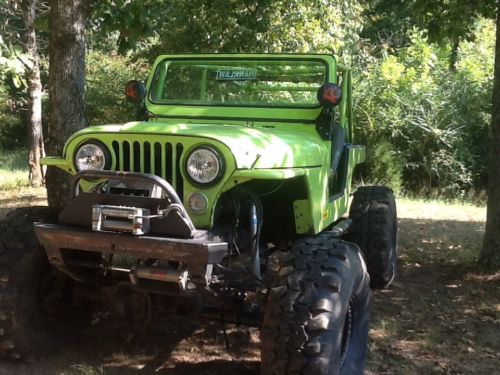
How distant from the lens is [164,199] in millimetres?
2969

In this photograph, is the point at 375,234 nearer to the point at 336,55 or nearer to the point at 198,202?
the point at 198,202

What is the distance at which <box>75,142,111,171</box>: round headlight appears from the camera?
3293mm

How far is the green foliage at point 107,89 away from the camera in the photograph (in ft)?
57.9

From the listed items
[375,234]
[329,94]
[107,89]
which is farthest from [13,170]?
[329,94]

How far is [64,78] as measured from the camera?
618cm

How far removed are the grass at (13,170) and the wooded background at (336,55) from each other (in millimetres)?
454

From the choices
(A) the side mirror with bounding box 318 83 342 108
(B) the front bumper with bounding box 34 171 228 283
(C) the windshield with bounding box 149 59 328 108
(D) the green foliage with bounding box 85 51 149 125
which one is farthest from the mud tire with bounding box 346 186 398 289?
(D) the green foliage with bounding box 85 51 149 125

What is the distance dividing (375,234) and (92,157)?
8.90 feet

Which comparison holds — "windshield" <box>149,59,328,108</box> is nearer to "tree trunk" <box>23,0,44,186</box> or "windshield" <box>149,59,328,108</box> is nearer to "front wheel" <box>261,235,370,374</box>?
"front wheel" <box>261,235,370,374</box>

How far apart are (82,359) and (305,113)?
2163 mm

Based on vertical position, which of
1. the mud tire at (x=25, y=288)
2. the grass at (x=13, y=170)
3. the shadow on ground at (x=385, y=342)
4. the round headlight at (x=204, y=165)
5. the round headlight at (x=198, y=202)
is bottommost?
the grass at (x=13, y=170)

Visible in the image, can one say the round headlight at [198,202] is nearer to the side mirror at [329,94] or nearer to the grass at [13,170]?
the side mirror at [329,94]

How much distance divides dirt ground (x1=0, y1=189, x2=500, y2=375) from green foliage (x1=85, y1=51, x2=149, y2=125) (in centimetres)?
1239

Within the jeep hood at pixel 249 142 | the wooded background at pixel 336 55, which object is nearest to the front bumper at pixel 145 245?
the jeep hood at pixel 249 142
